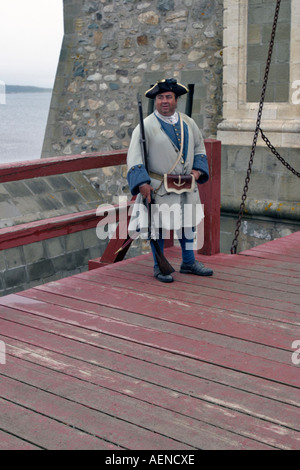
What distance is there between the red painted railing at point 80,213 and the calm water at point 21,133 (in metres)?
27.5

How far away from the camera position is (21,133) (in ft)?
181

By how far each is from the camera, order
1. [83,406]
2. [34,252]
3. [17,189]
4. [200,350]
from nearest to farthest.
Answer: [83,406] < [200,350] < [34,252] < [17,189]

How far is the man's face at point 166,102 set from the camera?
406cm

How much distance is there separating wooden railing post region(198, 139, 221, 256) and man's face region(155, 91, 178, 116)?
68cm

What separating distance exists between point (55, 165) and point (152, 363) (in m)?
1.63

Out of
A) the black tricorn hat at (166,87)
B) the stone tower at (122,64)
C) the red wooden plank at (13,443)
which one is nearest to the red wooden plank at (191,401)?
the red wooden plank at (13,443)

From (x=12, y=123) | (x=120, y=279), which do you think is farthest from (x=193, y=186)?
(x=12, y=123)

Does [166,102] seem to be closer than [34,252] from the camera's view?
Yes

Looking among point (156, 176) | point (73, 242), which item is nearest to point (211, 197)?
point (156, 176)

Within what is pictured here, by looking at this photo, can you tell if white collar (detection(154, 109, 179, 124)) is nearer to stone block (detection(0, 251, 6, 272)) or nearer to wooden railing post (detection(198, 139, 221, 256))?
wooden railing post (detection(198, 139, 221, 256))

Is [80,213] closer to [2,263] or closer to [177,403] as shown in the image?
[177,403]

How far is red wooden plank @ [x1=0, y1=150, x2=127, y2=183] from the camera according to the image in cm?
383

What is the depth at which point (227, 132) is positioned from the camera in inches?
304

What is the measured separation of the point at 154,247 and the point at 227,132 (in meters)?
3.74
